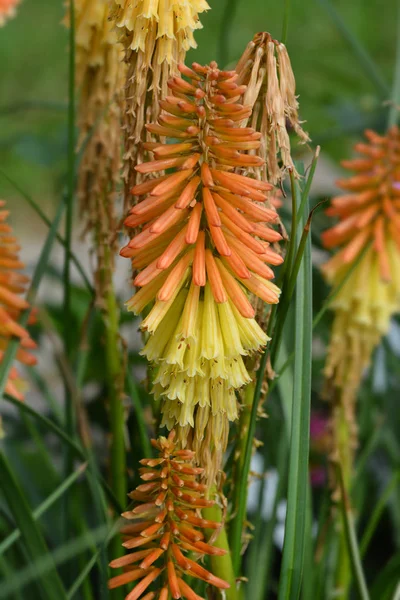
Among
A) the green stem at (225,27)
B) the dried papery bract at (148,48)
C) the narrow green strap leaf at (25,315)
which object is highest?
the green stem at (225,27)

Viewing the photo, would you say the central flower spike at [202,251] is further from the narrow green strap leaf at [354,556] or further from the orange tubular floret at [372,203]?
the orange tubular floret at [372,203]

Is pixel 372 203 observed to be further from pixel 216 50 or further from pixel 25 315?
pixel 216 50

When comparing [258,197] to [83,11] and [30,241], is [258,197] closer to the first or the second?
[83,11]

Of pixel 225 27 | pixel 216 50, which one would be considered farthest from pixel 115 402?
pixel 216 50

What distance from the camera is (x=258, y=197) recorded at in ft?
2.27

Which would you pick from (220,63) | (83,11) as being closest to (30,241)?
(220,63)

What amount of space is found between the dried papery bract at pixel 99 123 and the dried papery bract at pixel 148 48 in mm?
239

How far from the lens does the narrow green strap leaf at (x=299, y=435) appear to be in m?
0.75

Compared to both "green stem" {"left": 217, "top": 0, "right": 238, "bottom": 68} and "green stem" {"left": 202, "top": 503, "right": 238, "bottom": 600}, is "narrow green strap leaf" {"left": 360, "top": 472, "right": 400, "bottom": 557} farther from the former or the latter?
"green stem" {"left": 217, "top": 0, "right": 238, "bottom": 68}

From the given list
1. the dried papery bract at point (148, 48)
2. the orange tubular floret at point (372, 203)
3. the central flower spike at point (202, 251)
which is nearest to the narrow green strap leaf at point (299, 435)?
the central flower spike at point (202, 251)

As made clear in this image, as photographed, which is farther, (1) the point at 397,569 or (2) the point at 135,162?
(1) the point at 397,569

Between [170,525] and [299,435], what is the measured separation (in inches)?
6.2

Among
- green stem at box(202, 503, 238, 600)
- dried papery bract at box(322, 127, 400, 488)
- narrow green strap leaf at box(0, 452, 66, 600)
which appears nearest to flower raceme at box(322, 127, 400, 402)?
dried papery bract at box(322, 127, 400, 488)

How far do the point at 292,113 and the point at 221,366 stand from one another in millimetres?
273
